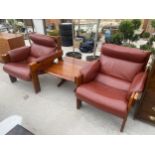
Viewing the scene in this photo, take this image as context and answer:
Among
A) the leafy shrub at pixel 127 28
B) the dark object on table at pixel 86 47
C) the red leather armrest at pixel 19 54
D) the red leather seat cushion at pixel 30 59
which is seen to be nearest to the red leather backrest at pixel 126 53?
the leafy shrub at pixel 127 28

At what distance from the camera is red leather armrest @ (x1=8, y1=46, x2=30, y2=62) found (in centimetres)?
245

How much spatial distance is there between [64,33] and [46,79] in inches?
81.6

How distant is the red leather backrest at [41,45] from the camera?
8.14 feet

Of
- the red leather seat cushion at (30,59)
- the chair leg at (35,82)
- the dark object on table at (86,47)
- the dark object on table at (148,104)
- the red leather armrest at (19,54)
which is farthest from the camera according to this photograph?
the dark object on table at (86,47)

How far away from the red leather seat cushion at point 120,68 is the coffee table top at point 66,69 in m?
0.43

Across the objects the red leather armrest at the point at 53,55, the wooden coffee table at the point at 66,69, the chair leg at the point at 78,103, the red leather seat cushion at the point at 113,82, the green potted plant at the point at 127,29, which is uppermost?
the green potted plant at the point at 127,29

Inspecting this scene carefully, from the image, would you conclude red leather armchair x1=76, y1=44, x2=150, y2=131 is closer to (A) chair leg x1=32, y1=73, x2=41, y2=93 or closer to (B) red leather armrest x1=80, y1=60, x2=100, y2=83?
(B) red leather armrest x1=80, y1=60, x2=100, y2=83

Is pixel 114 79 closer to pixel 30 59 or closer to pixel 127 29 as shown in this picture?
pixel 127 29

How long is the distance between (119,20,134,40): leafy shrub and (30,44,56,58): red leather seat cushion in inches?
48.1

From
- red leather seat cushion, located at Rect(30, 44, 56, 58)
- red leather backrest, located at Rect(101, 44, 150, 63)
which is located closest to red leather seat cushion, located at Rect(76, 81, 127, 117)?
red leather backrest, located at Rect(101, 44, 150, 63)

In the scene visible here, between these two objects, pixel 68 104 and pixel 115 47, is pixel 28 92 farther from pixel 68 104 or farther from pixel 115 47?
pixel 115 47

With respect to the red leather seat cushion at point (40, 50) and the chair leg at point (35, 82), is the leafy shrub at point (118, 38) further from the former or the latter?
the chair leg at point (35, 82)

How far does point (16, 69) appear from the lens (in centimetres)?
225
